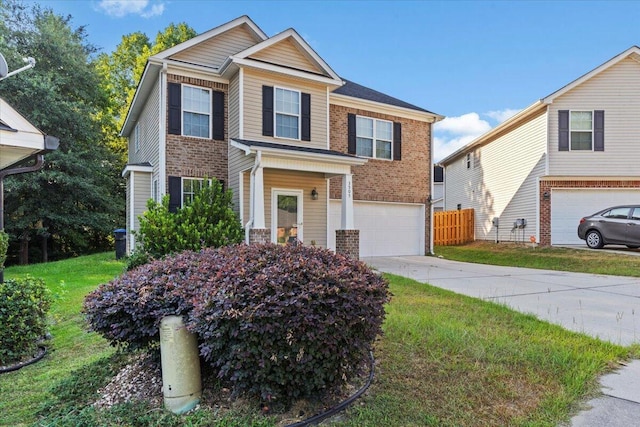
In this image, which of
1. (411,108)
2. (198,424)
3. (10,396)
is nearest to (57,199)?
(411,108)

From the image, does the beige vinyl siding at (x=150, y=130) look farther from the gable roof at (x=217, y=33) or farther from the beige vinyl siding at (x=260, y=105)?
the beige vinyl siding at (x=260, y=105)

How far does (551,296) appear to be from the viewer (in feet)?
22.8

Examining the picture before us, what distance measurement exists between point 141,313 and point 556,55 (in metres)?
17.8

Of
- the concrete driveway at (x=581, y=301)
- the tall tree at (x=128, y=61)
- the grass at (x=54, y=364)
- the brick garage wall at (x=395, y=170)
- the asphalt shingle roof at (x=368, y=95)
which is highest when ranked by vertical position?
the tall tree at (x=128, y=61)

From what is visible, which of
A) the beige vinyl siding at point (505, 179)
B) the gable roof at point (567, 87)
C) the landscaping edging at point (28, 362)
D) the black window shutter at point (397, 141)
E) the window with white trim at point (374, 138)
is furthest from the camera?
the beige vinyl siding at point (505, 179)

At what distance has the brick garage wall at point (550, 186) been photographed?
14656mm

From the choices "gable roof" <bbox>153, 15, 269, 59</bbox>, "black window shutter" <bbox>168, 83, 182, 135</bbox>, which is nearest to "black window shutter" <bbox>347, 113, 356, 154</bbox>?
"gable roof" <bbox>153, 15, 269, 59</bbox>

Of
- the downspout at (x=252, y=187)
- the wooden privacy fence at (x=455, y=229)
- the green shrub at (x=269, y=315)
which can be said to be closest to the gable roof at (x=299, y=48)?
the downspout at (x=252, y=187)

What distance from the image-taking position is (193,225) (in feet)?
29.1

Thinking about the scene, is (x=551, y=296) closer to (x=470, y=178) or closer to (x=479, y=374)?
(x=479, y=374)

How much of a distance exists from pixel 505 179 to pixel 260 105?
1207 centimetres

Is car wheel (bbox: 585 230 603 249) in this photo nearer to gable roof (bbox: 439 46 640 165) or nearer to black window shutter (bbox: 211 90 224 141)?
gable roof (bbox: 439 46 640 165)

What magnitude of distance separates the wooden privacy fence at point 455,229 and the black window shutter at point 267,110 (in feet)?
39.4

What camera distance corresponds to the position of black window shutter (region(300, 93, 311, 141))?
11.9 m
